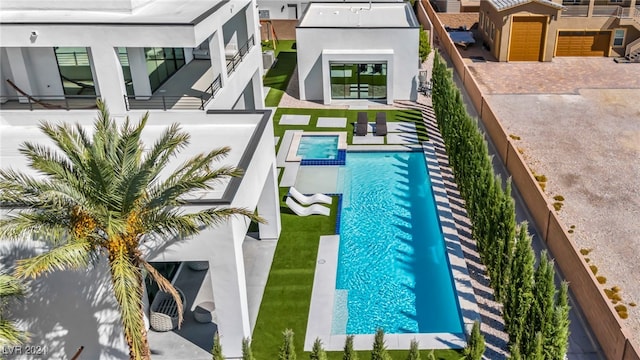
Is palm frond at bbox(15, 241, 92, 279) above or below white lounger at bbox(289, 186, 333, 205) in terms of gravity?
above

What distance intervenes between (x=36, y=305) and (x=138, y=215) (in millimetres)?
4632

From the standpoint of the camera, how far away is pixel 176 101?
2162 centimetres

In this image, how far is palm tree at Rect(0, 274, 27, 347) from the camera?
483 inches

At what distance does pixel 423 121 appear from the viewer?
31391mm

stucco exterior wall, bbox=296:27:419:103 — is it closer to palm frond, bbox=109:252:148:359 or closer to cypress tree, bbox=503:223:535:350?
cypress tree, bbox=503:223:535:350

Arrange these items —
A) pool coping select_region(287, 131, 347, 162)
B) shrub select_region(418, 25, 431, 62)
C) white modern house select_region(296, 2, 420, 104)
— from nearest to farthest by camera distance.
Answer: pool coping select_region(287, 131, 347, 162), white modern house select_region(296, 2, 420, 104), shrub select_region(418, 25, 431, 62)

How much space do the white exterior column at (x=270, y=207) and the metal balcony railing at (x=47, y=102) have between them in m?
6.40

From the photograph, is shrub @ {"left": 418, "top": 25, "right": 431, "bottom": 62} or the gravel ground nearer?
the gravel ground

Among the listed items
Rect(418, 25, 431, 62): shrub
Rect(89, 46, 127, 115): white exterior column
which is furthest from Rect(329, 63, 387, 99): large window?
Rect(89, 46, 127, 115): white exterior column

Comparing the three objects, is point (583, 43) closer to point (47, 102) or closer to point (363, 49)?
point (363, 49)

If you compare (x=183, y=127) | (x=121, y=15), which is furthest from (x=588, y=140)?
(x=121, y=15)

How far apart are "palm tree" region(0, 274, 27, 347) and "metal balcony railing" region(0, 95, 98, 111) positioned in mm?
7930

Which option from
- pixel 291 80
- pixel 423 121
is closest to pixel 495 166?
pixel 423 121

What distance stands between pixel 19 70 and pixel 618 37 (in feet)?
127
